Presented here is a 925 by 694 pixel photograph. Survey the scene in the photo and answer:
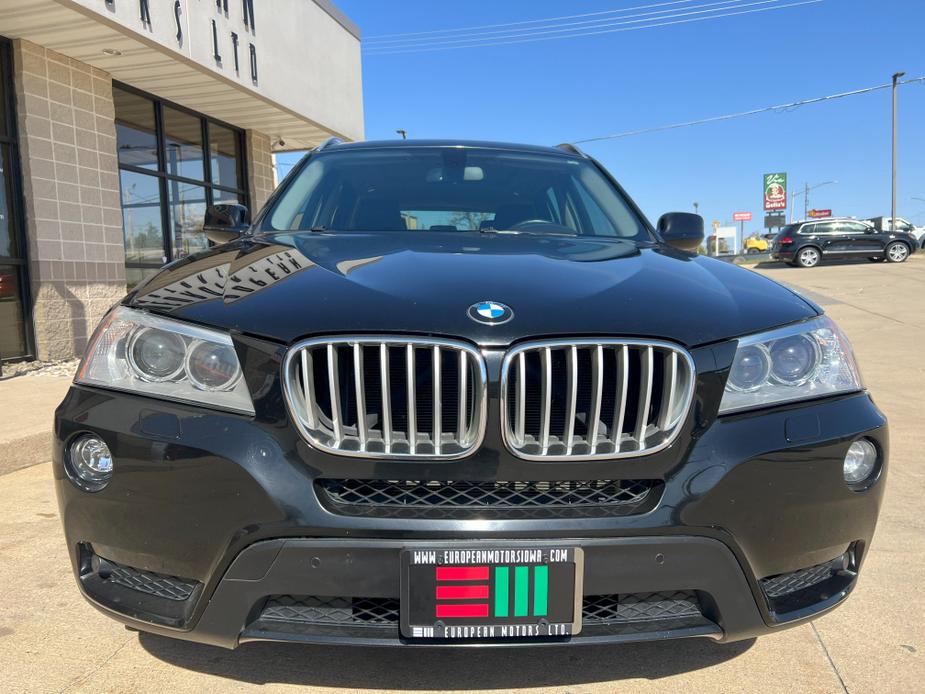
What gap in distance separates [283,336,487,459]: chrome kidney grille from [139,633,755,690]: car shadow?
2.09ft

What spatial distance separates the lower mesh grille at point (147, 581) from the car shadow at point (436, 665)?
0.39 m

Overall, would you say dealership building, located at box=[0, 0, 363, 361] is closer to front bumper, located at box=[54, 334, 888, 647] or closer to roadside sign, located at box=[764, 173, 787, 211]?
front bumper, located at box=[54, 334, 888, 647]

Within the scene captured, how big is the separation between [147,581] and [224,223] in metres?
1.59

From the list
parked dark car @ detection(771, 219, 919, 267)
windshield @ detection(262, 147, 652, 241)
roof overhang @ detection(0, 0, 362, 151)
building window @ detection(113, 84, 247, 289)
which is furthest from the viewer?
parked dark car @ detection(771, 219, 919, 267)

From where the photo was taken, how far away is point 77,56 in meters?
7.80

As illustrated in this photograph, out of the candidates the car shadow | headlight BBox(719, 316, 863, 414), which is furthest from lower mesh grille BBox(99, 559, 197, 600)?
headlight BBox(719, 316, 863, 414)

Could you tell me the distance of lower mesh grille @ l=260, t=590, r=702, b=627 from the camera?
1531 mm

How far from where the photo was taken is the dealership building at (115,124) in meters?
7.26

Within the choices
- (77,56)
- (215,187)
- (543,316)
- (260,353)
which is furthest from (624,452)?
(215,187)

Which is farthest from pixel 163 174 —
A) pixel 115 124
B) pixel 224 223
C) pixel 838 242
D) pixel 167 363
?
pixel 838 242

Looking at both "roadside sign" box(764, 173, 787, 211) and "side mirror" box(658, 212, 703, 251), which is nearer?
"side mirror" box(658, 212, 703, 251)

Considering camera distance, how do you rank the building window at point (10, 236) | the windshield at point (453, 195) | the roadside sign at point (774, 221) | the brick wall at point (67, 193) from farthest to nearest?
the roadside sign at point (774, 221)
the brick wall at point (67, 193)
the building window at point (10, 236)
the windshield at point (453, 195)

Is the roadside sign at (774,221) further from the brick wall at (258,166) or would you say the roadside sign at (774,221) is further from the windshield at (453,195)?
the windshield at (453,195)

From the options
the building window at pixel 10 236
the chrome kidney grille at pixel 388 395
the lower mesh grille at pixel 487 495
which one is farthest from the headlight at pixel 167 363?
the building window at pixel 10 236
